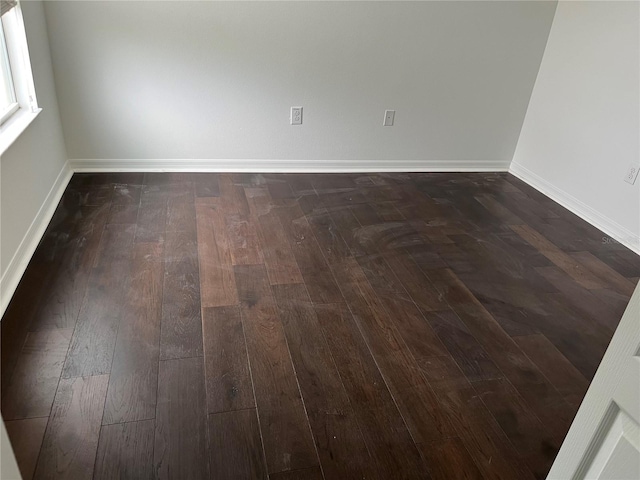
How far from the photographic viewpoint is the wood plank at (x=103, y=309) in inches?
73.1

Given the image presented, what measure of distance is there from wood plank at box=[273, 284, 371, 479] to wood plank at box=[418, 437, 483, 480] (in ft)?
0.64

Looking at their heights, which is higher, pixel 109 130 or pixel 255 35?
pixel 255 35

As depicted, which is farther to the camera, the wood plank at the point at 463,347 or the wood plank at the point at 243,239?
the wood plank at the point at 243,239

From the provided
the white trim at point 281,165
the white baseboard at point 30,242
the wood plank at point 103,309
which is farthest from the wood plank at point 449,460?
the white trim at point 281,165

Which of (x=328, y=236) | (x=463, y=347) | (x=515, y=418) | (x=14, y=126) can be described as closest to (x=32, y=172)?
(x=14, y=126)

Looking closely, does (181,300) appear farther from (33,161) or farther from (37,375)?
(33,161)

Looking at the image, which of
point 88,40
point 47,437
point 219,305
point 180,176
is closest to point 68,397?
point 47,437

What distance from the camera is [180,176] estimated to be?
3.49m

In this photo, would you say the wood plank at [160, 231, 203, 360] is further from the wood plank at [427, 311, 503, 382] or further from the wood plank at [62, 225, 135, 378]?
the wood plank at [427, 311, 503, 382]

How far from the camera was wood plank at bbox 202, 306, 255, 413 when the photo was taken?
175 cm

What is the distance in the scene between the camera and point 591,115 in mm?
3287

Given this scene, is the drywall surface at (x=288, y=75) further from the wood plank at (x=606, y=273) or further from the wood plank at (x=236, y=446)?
the wood plank at (x=236, y=446)

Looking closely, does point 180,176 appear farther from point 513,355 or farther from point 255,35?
point 513,355

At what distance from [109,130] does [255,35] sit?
3.73 ft
